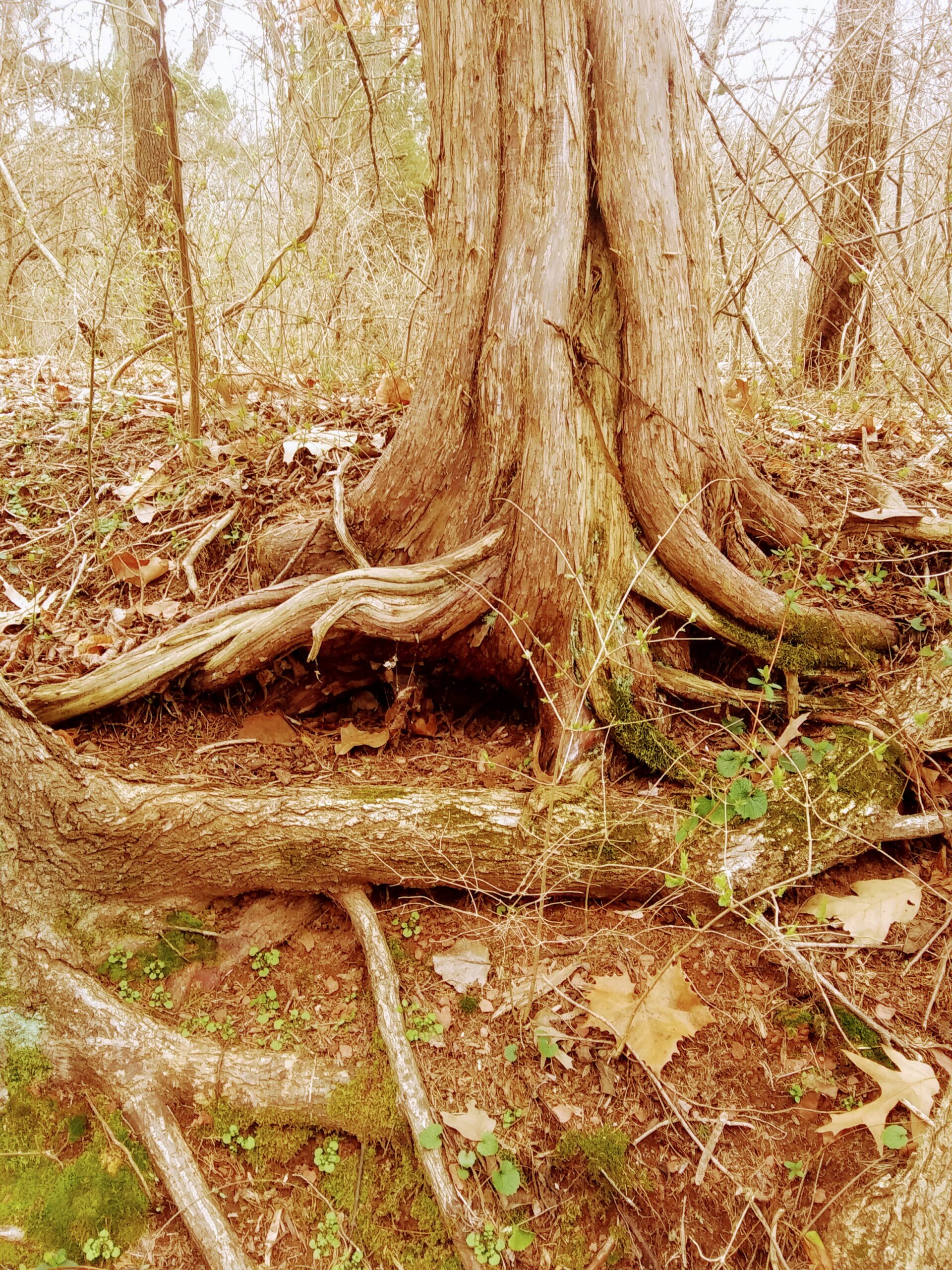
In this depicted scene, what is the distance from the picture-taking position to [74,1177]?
1966mm

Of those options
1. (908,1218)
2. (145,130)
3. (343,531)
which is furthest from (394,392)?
(145,130)

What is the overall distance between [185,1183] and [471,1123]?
0.76 meters

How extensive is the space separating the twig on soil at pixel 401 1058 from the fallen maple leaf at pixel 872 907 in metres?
1.24

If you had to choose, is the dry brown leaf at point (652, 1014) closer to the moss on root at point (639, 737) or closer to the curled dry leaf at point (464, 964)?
the curled dry leaf at point (464, 964)

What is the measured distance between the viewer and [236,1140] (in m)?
2.06

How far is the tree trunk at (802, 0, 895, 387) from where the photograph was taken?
5059mm

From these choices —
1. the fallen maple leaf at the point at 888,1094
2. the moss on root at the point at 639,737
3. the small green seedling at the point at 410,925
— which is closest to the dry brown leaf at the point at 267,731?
the small green seedling at the point at 410,925

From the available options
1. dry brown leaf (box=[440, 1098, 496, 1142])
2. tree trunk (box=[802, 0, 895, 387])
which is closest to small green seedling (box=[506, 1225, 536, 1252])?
dry brown leaf (box=[440, 1098, 496, 1142])

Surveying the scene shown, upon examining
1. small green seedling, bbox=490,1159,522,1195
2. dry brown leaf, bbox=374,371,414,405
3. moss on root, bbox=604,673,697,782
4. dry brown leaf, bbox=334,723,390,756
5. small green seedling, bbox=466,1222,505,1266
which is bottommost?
small green seedling, bbox=466,1222,505,1266

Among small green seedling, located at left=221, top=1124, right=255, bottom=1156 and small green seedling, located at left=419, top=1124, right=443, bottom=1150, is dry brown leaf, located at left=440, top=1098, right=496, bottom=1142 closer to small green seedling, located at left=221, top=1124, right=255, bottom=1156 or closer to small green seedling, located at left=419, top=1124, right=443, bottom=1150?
small green seedling, located at left=419, top=1124, right=443, bottom=1150

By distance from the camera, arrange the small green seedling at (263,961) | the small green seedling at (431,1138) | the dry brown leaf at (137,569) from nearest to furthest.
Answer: the small green seedling at (431,1138) → the small green seedling at (263,961) → the dry brown leaf at (137,569)

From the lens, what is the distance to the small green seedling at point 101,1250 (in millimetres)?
1849

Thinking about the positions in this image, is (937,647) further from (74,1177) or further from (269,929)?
(74,1177)

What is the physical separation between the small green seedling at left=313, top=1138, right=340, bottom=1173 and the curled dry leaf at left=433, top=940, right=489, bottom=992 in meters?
0.51
